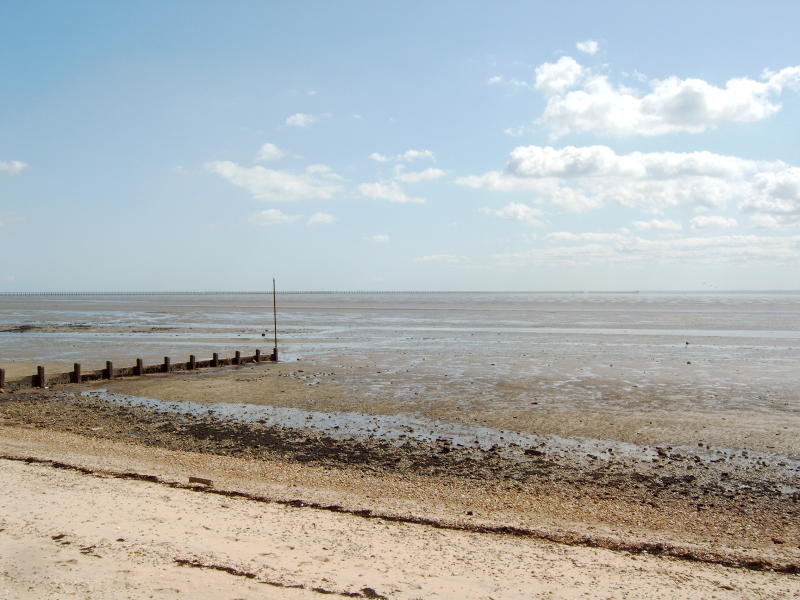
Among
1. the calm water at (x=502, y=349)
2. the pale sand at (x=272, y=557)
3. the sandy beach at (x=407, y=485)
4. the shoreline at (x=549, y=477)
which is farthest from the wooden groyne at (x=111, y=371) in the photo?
the pale sand at (x=272, y=557)

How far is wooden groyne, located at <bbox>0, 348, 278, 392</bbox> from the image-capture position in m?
22.6

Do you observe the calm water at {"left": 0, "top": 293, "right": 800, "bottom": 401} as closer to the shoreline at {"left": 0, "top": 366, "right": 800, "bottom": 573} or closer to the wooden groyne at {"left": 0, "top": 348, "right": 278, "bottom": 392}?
the wooden groyne at {"left": 0, "top": 348, "right": 278, "bottom": 392}

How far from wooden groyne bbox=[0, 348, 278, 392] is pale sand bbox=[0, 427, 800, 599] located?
14069 millimetres

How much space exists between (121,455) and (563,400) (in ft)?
44.2

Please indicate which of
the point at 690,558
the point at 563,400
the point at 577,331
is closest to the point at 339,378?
the point at 563,400

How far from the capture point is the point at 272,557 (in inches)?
298

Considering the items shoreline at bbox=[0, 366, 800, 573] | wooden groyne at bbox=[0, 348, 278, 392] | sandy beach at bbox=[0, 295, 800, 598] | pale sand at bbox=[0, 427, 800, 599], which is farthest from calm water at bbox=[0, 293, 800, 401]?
pale sand at bbox=[0, 427, 800, 599]

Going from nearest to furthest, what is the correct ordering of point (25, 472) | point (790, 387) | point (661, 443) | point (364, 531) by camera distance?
point (364, 531) → point (25, 472) → point (661, 443) → point (790, 387)

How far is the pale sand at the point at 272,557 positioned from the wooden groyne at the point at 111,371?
14.1m

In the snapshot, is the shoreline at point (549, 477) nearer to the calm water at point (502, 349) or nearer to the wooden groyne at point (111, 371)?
the wooden groyne at point (111, 371)

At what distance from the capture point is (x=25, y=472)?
35.8 feet

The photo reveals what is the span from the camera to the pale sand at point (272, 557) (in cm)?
677

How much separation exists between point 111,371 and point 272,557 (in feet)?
65.7

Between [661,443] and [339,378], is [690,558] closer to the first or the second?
[661,443]
